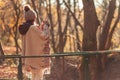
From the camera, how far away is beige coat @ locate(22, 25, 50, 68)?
7.54m

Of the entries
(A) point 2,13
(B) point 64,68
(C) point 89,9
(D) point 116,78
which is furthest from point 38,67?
(A) point 2,13

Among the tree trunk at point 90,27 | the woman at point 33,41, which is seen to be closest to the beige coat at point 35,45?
the woman at point 33,41

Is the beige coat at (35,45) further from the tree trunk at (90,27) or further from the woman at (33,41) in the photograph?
the tree trunk at (90,27)

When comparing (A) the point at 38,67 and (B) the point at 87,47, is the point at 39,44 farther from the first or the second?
(B) the point at 87,47

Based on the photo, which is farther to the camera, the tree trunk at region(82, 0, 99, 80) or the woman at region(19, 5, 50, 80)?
the tree trunk at region(82, 0, 99, 80)

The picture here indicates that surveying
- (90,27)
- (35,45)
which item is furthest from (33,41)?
(90,27)

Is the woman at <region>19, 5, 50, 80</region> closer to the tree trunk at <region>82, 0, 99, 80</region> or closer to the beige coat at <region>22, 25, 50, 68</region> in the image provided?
Answer: the beige coat at <region>22, 25, 50, 68</region>

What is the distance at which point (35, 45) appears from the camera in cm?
756

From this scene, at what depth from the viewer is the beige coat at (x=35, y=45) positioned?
7539 millimetres

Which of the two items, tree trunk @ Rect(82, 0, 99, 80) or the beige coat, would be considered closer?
the beige coat

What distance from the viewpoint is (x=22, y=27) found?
7.66 meters

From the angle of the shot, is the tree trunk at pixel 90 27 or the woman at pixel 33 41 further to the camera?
the tree trunk at pixel 90 27

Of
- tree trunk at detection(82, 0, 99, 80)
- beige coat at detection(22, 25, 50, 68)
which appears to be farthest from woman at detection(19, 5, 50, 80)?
tree trunk at detection(82, 0, 99, 80)

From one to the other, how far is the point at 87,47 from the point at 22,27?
A: 20.2 feet
